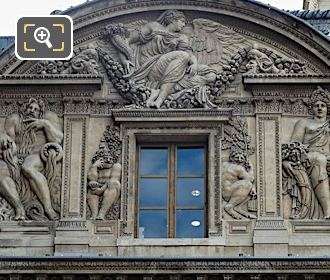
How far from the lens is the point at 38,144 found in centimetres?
2602

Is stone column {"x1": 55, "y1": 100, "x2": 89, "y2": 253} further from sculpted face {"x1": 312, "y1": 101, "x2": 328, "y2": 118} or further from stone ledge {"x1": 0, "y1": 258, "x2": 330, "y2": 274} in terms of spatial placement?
sculpted face {"x1": 312, "y1": 101, "x2": 328, "y2": 118}

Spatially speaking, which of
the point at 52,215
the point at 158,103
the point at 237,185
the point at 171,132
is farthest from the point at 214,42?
the point at 52,215

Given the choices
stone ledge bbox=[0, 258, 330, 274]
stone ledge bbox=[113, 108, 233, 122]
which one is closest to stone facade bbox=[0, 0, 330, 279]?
stone ledge bbox=[113, 108, 233, 122]

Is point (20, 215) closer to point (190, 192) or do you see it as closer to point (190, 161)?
point (190, 192)

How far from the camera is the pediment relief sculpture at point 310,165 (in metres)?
25.4

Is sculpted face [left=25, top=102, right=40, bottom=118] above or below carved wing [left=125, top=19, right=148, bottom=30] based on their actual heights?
below

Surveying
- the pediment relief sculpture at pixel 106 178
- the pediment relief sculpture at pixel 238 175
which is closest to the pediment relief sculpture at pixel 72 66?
the pediment relief sculpture at pixel 106 178

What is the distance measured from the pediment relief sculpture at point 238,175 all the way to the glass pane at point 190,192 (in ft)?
1.60

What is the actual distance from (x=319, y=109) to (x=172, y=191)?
9.79 ft

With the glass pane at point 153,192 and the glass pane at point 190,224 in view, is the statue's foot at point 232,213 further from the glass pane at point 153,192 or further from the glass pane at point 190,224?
the glass pane at point 153,192

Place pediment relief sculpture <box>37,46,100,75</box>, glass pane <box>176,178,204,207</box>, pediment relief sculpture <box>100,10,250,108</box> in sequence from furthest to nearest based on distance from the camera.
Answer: pediment relief sculpture <box>37,46,100,75</box>
pediment relief sculpture <box>100,10,250,108</box>
glass pane <box>176,178,204,207</box>

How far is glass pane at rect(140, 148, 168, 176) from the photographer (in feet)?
85.4

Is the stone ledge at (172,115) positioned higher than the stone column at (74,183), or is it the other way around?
the stone ledge at (172,115)

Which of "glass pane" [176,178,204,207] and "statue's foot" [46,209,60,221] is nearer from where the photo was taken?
"statue's foot" [46,209,60,221]
